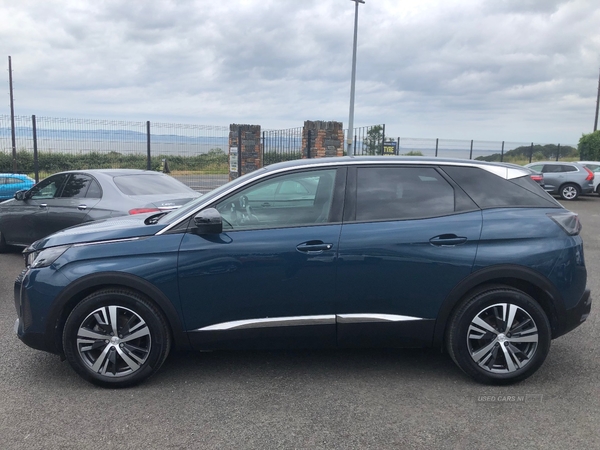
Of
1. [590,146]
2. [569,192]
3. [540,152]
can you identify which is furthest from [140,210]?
[540,152]

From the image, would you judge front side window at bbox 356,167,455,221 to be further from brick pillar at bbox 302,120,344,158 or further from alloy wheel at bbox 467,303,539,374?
brick pillar at bbox 302,120,344,158

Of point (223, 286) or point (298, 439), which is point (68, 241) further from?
point (298, 439)

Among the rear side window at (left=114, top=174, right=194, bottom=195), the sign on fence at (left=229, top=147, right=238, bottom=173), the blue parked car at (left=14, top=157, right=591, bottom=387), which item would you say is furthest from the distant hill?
the blue parked car at (left=14, top=157, right=591, bottom=387)

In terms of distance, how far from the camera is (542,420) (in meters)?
3.54

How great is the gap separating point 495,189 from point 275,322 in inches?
77.7

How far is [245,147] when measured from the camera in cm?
1697

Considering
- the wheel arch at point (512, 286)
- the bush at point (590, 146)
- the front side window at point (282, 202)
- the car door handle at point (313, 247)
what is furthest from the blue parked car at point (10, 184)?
the bush at point (590, 146)

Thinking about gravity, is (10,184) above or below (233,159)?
below

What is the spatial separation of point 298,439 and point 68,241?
2.24m

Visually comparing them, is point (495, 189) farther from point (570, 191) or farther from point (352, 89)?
point (570, 191)

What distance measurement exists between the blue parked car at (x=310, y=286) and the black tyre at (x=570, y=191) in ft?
63.2

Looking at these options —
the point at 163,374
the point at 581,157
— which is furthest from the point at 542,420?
the point at 581,157

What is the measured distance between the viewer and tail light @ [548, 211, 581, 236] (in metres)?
4.10

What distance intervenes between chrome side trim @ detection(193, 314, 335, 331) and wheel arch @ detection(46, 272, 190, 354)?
0.25 m
